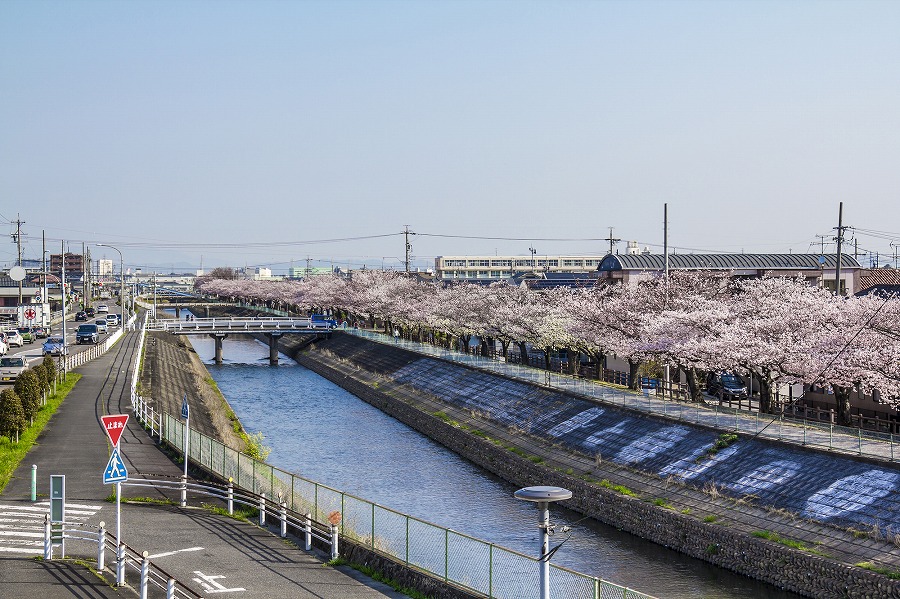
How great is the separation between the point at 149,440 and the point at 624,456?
763 inches

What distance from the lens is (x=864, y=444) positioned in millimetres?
31297

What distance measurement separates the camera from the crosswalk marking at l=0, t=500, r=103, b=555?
2288 cm

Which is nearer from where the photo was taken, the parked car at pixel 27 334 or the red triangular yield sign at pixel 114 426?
the red triangular yield sign at pixel 114 426

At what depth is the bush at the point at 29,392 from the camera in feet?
128

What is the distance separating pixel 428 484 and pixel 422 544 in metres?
20.1

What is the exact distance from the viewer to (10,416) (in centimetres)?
3547

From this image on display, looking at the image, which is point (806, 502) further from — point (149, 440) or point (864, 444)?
point (149, 440)

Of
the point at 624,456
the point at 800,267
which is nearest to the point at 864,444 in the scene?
the point at 624,456

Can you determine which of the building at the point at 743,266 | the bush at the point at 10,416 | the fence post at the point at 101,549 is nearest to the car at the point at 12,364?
the bush at the point at 10,416

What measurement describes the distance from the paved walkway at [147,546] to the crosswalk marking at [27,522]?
2 centimetres

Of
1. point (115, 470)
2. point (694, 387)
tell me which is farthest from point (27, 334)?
point (115, 470)

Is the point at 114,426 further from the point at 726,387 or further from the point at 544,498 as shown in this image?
the point at 726,387

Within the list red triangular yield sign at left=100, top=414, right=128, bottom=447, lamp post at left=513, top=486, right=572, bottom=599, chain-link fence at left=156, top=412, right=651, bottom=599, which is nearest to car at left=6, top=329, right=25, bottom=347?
chain-link fence at left=156, top=412, right=651, bottom=599

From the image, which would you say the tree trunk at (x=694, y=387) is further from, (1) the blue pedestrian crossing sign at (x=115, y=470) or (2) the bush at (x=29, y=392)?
(1) the blue pedestrian crossing sign at (x=115, y=470)
